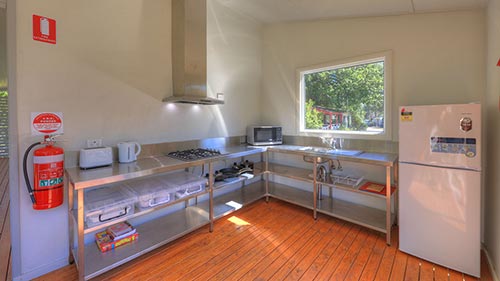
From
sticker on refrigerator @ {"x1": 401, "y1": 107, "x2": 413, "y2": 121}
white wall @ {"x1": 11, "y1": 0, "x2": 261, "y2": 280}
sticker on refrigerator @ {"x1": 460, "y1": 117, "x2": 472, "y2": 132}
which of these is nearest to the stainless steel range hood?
white wall @ {"x1": 11, "y1": 0, "x2": 261, "y2": 280}

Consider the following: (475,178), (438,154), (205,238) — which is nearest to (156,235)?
(205,238)

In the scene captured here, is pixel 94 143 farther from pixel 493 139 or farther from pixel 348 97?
pixel 493 139

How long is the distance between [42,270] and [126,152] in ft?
3.67

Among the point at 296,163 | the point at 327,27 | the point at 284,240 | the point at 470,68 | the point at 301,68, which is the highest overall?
the point at 327,27

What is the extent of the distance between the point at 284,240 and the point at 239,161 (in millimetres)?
1466

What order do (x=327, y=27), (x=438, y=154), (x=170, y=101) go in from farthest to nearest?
1. (x=327, y=27)
2. (x=170, y=101)
3. (x=438, y=154)

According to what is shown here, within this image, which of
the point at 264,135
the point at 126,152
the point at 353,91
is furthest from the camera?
the point at 264,135

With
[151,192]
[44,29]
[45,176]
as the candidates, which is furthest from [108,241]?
[44,29]

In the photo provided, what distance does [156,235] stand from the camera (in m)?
2.14

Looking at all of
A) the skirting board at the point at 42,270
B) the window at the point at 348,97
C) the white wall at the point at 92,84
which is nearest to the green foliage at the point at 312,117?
the window at the point at 348,97

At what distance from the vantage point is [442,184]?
5.87ft

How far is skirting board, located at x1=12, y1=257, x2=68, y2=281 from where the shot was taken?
1703 mm

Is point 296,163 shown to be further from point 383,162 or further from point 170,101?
point 170,101

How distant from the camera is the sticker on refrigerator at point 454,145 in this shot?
1.67 metres
